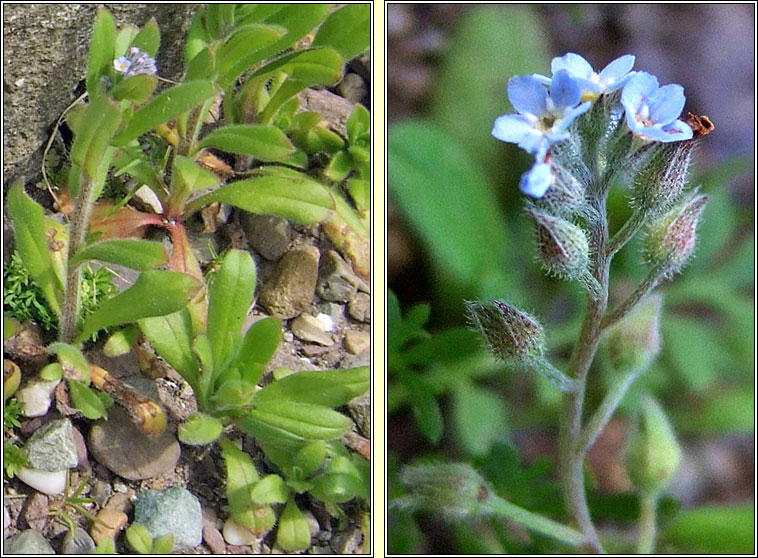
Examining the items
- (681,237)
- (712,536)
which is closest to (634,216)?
(681,237)

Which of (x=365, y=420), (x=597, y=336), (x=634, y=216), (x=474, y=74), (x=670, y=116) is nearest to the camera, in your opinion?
(x=670, y=116)

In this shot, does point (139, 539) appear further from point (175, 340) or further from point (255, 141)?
point (255, 141)

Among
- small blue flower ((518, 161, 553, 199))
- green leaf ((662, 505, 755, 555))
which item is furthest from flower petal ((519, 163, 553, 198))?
green leaf ((662, 505, 755, 555))

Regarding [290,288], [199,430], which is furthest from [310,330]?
[199,430]

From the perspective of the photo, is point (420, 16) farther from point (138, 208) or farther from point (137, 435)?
point (137, 435)

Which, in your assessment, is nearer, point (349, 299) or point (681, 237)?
point (681, 237)

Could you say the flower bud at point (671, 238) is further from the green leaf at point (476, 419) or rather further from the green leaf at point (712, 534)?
the green leaf at point (712, 534)
